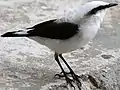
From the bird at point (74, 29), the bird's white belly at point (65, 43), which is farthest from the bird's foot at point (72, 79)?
the bird's white belly at point (65, 43)

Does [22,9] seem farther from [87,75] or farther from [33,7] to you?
[87,75]

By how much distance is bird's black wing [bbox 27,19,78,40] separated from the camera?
2.55 metres

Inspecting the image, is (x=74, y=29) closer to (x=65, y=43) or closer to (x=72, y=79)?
(x=65, y=43)

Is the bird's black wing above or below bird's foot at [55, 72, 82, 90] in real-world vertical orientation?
above

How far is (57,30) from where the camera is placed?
2590mm

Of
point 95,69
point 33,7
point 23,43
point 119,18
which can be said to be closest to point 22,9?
point 33,7

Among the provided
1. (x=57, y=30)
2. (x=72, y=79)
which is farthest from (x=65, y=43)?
(x=72, y=79)

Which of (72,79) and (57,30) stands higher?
(57,30)

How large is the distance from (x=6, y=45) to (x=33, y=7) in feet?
2.50

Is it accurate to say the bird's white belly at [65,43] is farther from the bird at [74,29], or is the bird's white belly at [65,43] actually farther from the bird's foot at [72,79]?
the bird's foot at [72,79]

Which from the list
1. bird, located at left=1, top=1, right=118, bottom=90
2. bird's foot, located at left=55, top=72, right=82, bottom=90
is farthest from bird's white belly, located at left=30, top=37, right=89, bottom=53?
bird's foot, located at left=55, top=72, right=82, bottom=90

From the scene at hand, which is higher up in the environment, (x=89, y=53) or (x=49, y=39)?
(x=49, y=39)

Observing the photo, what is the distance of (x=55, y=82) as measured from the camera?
8.90 ft

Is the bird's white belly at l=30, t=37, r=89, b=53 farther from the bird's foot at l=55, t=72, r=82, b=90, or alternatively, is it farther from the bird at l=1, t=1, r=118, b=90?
the bird's foot at l=55, t=72, r=82, b=90
